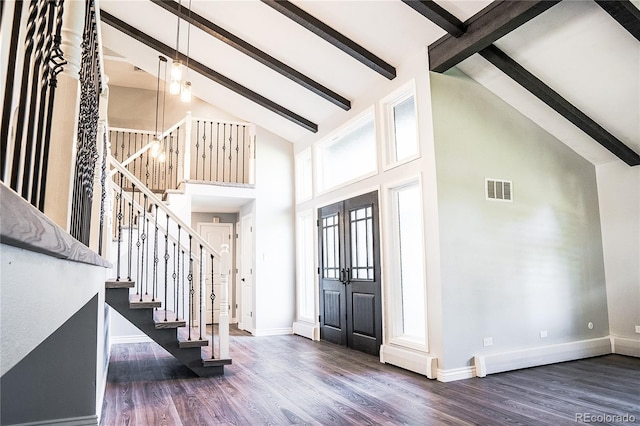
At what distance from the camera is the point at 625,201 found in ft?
18.5

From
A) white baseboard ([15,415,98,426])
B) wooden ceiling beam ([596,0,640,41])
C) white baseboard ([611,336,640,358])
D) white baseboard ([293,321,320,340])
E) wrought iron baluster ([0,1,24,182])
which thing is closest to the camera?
wrought iron baluster ([0,1,24,182])

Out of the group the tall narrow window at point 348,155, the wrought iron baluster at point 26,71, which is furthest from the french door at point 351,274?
the wrought iron baluster at point 26,71

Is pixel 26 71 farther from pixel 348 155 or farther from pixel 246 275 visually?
pixel 246 275

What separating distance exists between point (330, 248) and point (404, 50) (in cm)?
309

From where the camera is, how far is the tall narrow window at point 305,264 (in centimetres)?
755

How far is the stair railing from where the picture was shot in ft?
15.3

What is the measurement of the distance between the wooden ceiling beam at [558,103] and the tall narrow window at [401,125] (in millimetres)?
959

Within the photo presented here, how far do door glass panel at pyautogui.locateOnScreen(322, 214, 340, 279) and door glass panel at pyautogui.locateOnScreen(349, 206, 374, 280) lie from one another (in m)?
0.48

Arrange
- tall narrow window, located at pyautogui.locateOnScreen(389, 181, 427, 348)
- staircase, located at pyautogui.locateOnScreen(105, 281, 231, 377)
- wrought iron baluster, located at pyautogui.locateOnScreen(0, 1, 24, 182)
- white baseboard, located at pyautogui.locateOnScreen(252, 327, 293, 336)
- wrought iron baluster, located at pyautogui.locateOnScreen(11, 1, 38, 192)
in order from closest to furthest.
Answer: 1. wrought iron baluster, located at pyautogui.locateOnScreen(0, 1, 24, 182)
2. wrought iron baluster, located at pyautogui.locateOnScreen(11, 1, 38, 192)
3. staircase, located at pyautogui.locateOnScreen(105, 281, 231, 377)
4. tall narrow window, located at pyautogui.locateOnScreen(389, 181, 427, 348)
5. white baseboard, located at pyautogui.locateOnScreen(252, 327, 293, 336)

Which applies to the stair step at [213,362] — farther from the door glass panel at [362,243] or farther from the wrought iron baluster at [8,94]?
the wrought iron baluster at [8,94]

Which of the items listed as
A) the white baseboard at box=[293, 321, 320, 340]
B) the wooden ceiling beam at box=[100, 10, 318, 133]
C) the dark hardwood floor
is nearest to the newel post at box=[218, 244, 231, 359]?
the dark hardwood floor

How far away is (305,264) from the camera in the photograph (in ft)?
25.3

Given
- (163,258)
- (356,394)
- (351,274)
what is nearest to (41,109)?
(356,394)

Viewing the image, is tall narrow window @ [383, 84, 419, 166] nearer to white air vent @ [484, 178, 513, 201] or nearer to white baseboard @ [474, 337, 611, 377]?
white air vent @ [484, 178, 513, 201]
